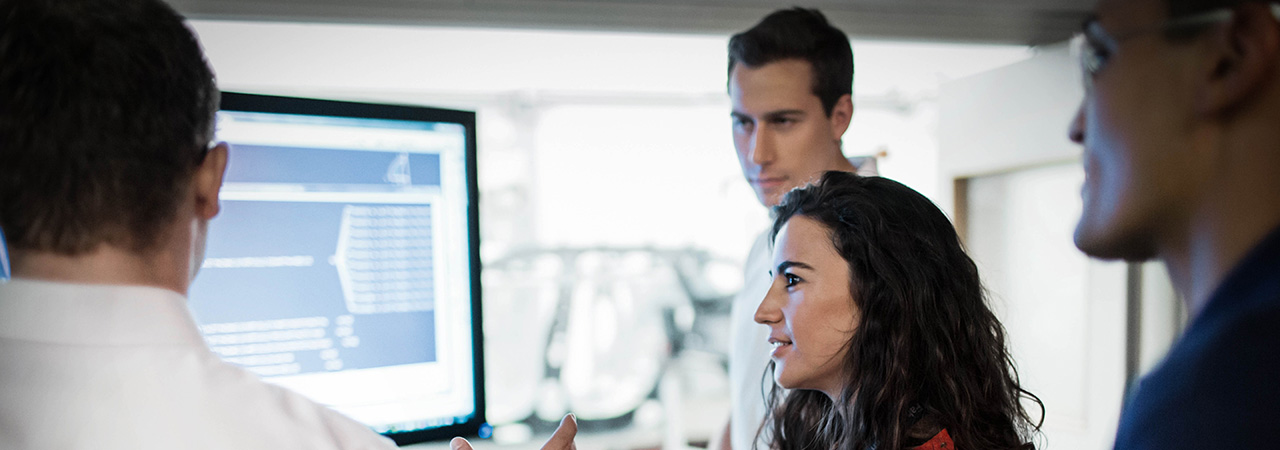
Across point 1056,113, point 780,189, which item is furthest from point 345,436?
point 1056,113

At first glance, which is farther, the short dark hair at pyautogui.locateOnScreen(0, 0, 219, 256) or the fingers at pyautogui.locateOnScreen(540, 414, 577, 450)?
the fingers at pyautogui.locateOnScreen(540, 414, 577, 450)

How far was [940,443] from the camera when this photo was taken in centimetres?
91

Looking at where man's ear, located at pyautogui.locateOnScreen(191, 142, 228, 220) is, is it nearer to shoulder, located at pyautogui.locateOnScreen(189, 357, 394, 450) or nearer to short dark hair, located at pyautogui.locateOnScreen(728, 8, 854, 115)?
shoulder, located at pyautogui.locateOnScreen(189, 357, 394, 450)

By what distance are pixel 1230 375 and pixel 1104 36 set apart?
0.55 ft

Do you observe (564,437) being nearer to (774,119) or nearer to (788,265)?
(788,265)

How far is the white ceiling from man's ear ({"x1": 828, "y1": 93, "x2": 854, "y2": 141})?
0.24 meters

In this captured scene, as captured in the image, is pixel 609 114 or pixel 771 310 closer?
pixel 771 310

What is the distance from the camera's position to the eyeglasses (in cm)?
34

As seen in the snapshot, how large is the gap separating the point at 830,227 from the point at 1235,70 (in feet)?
2.29

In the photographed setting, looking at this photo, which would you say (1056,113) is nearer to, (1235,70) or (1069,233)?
(1069,233)

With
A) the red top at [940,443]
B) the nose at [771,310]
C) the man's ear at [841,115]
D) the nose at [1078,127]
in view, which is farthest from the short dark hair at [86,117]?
the man's ear at [841,115]

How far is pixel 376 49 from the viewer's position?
67.6 inches

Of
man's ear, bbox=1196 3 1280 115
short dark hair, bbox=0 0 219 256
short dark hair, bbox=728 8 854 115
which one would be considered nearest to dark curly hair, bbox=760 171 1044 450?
short dark hair, bbox=728 8 854 115

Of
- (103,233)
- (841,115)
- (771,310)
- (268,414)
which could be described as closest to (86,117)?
(103,233)
